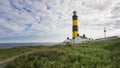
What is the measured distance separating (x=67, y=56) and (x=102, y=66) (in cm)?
418

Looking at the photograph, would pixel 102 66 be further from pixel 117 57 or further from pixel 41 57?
pixel 41 57

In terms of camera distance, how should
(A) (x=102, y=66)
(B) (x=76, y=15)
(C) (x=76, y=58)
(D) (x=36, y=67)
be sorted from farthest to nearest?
(B) (x=76, y=15) < (C) (x=76, y=58) < (D) (x=36, y=67) < (A) (x=102, y=66)

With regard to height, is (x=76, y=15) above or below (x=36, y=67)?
above

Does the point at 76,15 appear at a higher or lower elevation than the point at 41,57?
higher

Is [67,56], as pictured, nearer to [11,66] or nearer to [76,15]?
[11,66]

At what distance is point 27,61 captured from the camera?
1892cm

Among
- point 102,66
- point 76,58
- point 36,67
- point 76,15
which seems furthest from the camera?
point 76,15

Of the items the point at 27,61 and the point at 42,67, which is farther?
the point at 27,61

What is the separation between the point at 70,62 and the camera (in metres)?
17.5

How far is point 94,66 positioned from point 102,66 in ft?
2.31

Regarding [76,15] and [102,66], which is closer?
[102,66]

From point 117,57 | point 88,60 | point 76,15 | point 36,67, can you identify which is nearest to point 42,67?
point 36,67

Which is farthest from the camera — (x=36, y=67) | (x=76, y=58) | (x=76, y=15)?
(x=76, y=15)

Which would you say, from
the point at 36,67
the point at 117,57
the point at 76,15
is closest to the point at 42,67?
the point at 36,67
